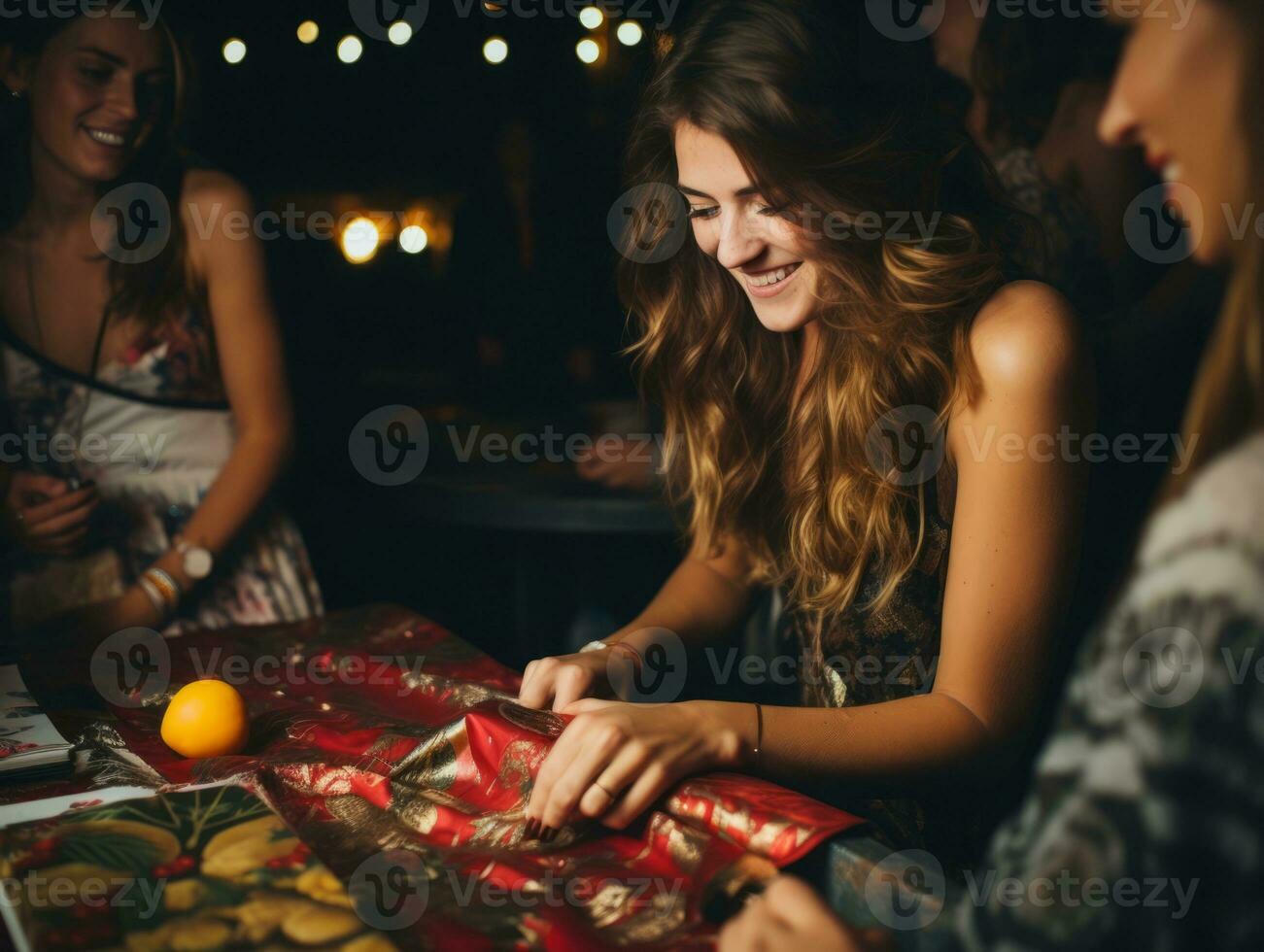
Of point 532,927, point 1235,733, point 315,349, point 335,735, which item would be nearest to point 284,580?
point 315,349

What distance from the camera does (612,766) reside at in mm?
1021

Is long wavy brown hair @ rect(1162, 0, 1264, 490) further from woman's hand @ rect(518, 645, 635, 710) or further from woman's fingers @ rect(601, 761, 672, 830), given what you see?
woman's hand @ rect(518, 645, 635, 710)

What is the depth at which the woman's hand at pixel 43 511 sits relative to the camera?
206cm

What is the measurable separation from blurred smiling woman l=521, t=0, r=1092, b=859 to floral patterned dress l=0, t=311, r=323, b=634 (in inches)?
37.5

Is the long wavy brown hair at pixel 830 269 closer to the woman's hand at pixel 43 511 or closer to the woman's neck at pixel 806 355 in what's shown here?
the woman's neck at pixel 806 355

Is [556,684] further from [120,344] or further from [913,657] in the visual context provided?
[120,344]

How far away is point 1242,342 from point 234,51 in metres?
2.40

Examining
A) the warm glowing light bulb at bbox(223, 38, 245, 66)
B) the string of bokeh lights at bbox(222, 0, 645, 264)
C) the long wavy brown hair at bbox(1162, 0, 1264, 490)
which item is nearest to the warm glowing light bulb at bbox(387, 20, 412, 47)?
the string of bokeh lights at bbox(222, 0, 645, 264)

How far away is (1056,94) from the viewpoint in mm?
2611

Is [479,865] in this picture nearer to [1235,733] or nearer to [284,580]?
[1235,733]

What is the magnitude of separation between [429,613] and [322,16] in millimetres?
1551

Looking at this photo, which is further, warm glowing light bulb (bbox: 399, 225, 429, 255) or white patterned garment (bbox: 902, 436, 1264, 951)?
warm glowing light bulb (bbox: 399, 225, 429, 255)

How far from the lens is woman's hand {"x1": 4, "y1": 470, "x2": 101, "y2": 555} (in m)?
2.06

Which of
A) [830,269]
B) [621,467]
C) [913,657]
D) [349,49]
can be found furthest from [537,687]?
[349,49]
